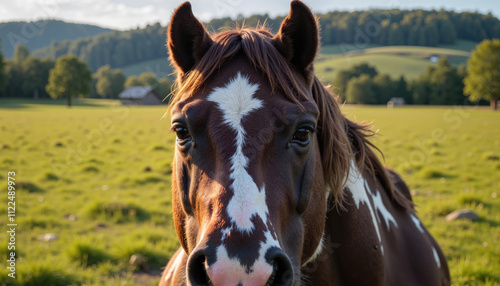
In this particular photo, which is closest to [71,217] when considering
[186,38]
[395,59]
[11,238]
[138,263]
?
[11,238]

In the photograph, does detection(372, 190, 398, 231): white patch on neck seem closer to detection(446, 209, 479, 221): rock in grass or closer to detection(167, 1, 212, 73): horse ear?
detection(167, 1, 212, 73): horse ear

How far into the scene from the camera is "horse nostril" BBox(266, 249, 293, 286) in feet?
4.28

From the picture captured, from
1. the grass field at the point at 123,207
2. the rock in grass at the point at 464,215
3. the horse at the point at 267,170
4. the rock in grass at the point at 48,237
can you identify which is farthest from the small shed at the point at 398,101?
the horse at the point at 267,170

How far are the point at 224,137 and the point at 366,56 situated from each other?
9866 cm

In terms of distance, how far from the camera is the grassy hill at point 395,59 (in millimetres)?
77438

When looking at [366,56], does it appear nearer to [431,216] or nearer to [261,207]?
[431,216]

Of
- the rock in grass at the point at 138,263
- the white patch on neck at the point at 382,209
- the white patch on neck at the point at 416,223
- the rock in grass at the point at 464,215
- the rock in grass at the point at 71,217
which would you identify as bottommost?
the rock in grass at the point at 71,217

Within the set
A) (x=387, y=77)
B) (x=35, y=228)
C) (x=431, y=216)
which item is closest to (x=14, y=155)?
(x=35, y=228)

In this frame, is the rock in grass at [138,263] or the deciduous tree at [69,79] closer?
the rock in grass at [138,263]

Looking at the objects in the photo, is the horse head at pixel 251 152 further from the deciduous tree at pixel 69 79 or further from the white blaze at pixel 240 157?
the deciduous tree at pixel 69 79

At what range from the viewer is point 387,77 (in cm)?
7144

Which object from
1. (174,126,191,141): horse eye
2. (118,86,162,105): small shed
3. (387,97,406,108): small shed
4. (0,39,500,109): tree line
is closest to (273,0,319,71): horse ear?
(174,126,191,141): horse eye

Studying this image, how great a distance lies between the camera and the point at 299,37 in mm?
1855

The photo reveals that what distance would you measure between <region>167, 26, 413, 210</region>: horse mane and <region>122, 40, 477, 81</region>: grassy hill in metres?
75.4
